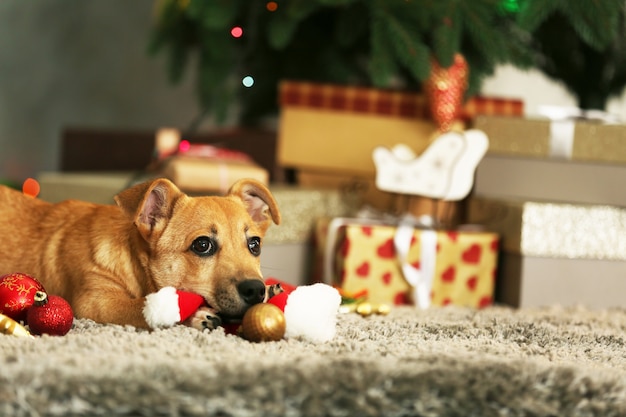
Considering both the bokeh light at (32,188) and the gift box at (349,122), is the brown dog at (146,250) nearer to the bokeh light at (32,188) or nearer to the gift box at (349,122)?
the gift box at (349,122)

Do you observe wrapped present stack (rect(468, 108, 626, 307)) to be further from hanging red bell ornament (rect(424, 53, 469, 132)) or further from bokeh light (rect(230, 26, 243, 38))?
bokeh light (rect(230, 26, 243, 38))

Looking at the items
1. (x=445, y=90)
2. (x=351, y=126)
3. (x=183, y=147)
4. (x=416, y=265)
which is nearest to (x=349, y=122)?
(x=351, y=126)

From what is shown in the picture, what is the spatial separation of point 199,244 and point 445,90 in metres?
1.49

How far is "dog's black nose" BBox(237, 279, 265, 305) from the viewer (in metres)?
1.65

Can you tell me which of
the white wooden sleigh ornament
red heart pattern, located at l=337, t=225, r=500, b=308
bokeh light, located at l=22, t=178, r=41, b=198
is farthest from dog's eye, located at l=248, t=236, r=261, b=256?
bokeh light, located at l=22, t=178, r=41, b=198

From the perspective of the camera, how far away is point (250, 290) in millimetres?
1648

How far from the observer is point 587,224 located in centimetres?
267

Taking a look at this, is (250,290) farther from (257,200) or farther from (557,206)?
(557,206)

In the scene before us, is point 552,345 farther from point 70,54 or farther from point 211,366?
point 70,54

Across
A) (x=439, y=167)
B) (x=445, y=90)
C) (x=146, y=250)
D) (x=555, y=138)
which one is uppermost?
(x=445, y=90)

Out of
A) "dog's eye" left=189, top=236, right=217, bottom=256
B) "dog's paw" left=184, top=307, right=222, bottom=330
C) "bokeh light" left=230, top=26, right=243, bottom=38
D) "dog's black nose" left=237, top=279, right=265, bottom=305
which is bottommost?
"dog's paw" left=184, top=307, right=222, bottom=330

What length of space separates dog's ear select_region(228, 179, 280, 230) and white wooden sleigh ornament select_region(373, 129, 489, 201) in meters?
0.87

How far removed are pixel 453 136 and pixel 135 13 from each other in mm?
3223

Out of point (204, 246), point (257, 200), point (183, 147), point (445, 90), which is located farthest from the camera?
point (183, 147)
